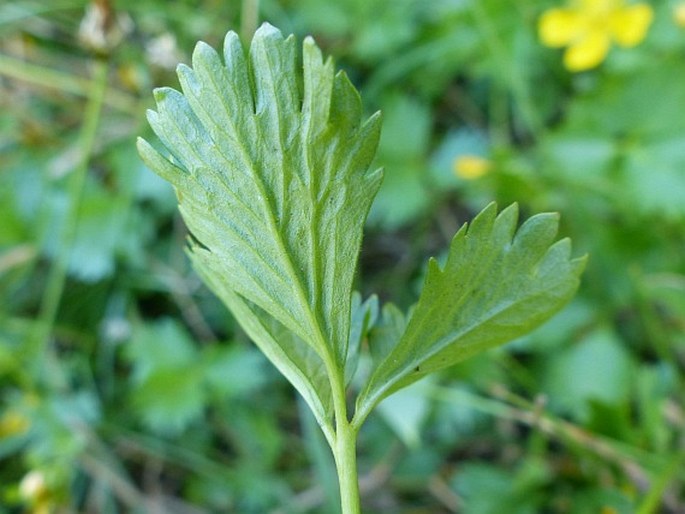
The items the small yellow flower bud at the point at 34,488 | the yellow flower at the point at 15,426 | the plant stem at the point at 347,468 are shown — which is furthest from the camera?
A: the yellow flower at the point at 15,426

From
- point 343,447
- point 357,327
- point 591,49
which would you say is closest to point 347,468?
point 343,447

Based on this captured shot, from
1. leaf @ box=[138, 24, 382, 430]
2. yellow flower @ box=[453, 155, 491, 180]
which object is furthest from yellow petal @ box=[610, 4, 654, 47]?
leaf @ box=[138, 24, 382, 430]

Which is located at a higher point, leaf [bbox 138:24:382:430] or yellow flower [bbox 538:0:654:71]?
leaf [bbox 138:24:382:430]

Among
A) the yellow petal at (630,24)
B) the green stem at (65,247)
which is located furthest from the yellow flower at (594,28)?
the green stem at (65,247)

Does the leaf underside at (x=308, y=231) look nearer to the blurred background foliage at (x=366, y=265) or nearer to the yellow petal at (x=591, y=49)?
the blurred background foliage at (x=366, y=265)

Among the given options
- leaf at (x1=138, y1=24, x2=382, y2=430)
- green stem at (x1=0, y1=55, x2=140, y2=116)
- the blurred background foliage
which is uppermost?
green stem at (x1=0, y1=55, x2=140, y2=116)

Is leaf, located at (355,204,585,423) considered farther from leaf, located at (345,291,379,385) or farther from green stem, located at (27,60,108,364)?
green stem, located at (27,60,108,364)

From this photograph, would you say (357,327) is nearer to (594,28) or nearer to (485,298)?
(485,298)
